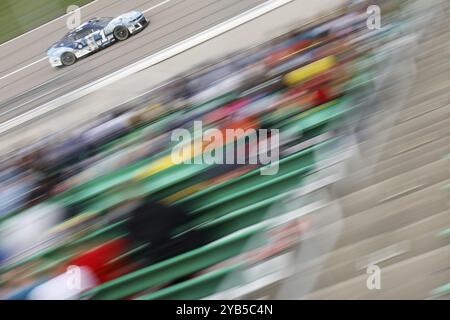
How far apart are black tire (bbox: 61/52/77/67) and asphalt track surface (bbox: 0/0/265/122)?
52 mm

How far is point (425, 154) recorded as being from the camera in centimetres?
336

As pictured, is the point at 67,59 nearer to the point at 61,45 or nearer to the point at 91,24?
the point at 61,45

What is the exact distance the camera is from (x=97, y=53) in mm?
5789

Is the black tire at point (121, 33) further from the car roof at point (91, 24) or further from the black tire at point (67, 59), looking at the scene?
the black tire at point (67, 59)

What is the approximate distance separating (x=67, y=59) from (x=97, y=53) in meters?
0.30

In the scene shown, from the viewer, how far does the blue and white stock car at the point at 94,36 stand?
5664 millimetres

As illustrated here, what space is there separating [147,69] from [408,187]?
3.05 m

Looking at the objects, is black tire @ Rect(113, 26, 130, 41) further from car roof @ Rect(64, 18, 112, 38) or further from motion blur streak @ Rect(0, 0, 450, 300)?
motion blur streak @ Rect(0, 0, 450, 300)

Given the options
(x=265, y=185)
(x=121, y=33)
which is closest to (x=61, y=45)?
(x=121, y=33)

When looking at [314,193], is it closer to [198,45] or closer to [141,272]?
[141,272]

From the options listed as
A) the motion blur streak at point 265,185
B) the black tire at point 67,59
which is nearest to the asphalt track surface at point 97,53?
the black tire at point 67,59
